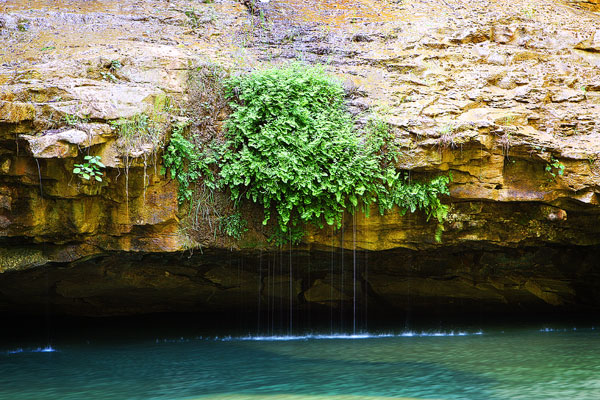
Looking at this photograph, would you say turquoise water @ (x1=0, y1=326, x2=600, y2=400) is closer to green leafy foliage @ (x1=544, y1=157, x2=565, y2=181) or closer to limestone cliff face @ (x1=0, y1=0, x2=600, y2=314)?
limestone cliff face @ (x1=0, y1=0, x2=600, y2=314)

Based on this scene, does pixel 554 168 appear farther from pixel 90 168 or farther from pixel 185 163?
pixel 90 168

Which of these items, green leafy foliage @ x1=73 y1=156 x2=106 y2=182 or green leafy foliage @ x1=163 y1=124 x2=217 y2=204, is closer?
green leafy foliage @ x1=73 y1=156 x2=106 y2=182

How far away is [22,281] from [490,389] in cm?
903

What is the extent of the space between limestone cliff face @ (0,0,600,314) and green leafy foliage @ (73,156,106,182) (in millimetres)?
167

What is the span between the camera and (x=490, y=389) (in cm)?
580

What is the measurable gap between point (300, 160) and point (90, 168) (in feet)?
10.3

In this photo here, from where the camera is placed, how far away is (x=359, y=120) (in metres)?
8.74

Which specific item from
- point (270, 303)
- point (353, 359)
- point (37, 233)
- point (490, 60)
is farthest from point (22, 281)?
point (490, 60)

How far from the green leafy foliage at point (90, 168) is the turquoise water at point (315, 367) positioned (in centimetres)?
276

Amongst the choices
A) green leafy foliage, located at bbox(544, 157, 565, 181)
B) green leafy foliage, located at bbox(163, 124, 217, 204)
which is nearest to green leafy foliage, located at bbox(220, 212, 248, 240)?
green leafy foliage, located at bbox(163, 124, 217, 204)

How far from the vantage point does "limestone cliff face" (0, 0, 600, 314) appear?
768 centimetres

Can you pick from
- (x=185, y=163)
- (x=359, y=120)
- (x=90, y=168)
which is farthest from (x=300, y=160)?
(x=90, y=168)

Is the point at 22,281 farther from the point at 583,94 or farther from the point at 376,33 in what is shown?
the point at 583,94

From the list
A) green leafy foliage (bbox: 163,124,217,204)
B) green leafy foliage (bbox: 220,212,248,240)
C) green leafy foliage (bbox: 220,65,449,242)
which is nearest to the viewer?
green leafy foliage (bbox: 163,124,217,204)
